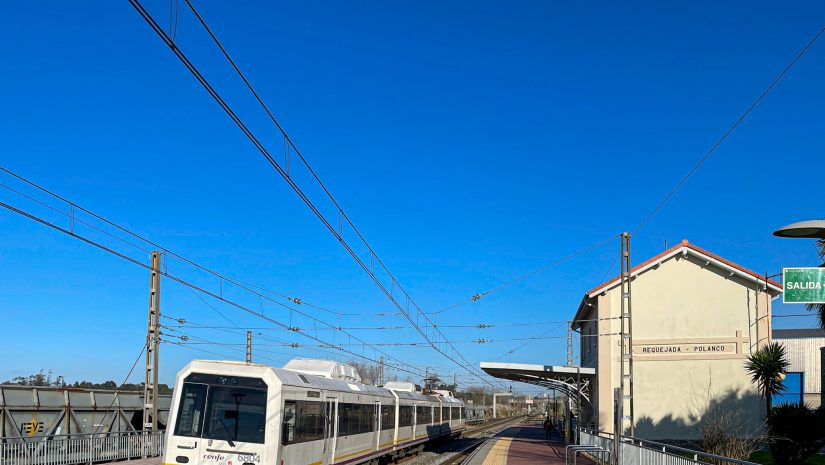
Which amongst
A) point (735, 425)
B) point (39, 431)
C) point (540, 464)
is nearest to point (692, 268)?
point (735, 425)

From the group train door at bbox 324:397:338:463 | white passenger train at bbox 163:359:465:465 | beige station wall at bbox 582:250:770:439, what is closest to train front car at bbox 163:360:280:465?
white passenger train at bbox 163:359:465:465

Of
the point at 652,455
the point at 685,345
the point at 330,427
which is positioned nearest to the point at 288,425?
the point at 330,427

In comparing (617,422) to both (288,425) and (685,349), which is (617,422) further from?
(685,349)

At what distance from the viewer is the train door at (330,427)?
18.2 m

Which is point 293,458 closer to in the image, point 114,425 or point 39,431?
point 39,431

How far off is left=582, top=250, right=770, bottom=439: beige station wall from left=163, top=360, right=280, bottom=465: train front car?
2115cm

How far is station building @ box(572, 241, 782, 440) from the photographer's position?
33.0 metres

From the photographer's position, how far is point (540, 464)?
26.1 m

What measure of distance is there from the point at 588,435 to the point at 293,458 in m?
15.9

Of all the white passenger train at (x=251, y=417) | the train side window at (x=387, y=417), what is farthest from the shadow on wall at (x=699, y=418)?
the white passenger train at (x=251, y=417)

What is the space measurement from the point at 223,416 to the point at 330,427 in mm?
4373

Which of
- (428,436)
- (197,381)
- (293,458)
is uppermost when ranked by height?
(197,381)

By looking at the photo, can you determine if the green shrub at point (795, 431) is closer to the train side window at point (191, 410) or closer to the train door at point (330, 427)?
the train door at point (330, 427)

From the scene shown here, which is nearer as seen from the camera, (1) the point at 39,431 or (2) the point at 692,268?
(1) the point at 39,431
